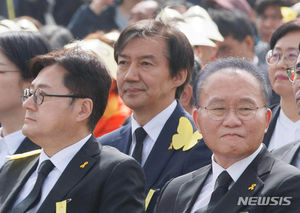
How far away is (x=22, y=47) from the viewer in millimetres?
5496

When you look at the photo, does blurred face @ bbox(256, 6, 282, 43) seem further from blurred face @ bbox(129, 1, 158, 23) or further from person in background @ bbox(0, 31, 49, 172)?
person in background @ bbox(0, 31, 49, 172)

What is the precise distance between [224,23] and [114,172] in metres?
3.87

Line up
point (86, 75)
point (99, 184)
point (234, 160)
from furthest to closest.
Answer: point (86, 75)
point (99, 184)
point (234, 160)

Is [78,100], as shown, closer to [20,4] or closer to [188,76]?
[188,76]

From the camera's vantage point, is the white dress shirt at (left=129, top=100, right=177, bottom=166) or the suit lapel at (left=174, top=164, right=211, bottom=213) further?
the white dress shirt at (left=129, top=100, right=177, bottom=166)

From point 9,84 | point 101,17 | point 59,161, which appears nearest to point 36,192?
point 59,161

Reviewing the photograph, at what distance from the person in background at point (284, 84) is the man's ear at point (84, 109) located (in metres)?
1.34

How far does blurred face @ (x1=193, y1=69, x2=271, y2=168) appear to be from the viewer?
13.2 feet

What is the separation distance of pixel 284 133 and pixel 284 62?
0.47m

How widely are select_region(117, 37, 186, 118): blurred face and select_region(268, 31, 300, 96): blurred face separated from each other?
0.72 m

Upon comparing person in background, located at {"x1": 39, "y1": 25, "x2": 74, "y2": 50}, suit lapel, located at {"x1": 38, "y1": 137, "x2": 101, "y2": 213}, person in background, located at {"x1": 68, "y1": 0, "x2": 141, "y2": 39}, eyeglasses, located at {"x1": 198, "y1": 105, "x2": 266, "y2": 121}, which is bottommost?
person in background, located at {"x1": 68, "y1": 0, "x2": 141, "y2": 39}

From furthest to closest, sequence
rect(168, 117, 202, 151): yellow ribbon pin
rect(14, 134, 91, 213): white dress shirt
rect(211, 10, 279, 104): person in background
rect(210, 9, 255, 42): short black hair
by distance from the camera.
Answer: rect(210, 9, 255, 42): short black hair → rect(211, 10, 279, 104): person in background → rect(168, 117, 202, 151): yellow ribbon pin → rect(14, 134, 91, 213): white dress shirt

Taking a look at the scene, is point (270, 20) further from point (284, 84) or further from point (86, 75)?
point (86, 75)

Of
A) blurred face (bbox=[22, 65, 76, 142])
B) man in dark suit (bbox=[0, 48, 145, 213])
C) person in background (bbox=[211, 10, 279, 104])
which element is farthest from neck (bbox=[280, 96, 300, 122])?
person in background (bbox=[211, 10, 279, 104])
